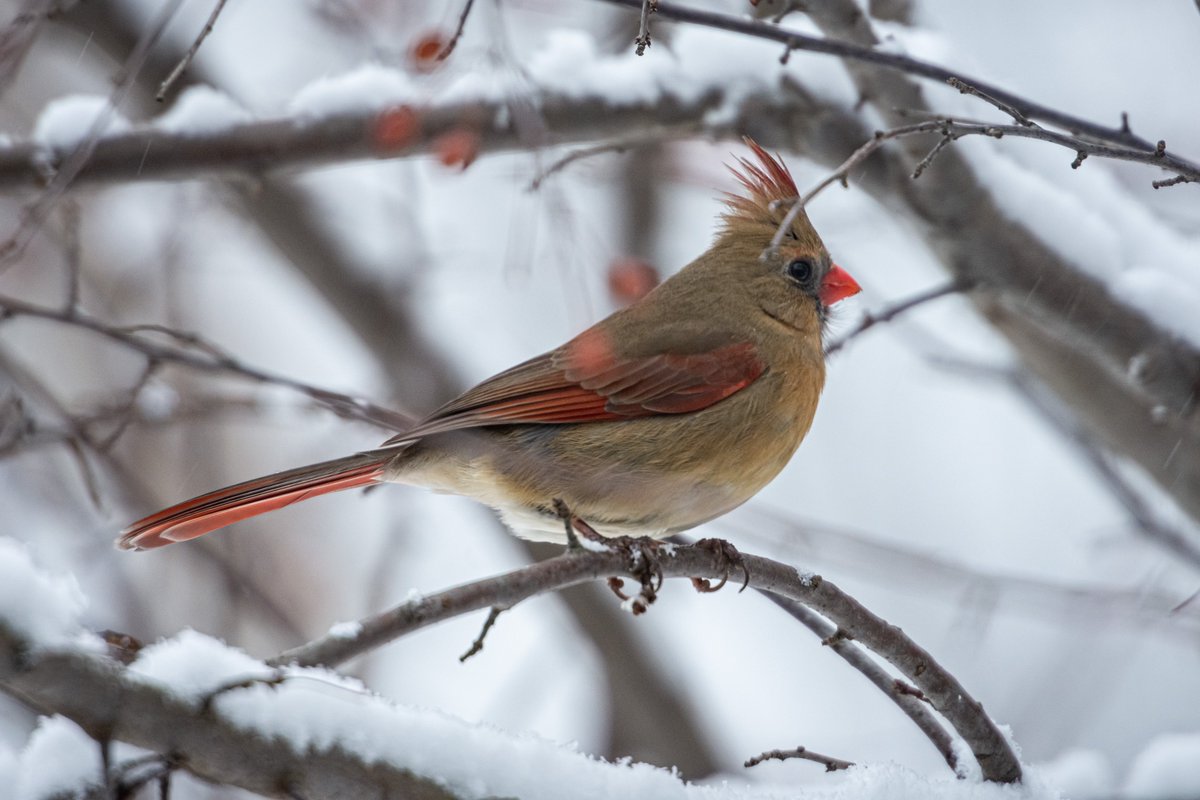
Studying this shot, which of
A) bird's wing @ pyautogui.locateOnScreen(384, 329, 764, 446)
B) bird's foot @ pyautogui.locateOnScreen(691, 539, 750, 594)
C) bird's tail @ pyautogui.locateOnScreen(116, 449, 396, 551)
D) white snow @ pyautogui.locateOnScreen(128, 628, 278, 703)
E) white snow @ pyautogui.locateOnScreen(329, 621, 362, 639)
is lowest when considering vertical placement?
white snow @ pyautogui.locateOnScreen(128, 628, 278, 703)

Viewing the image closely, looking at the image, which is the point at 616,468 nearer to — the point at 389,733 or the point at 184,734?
the point at 389,733

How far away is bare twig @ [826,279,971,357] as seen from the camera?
117 inches

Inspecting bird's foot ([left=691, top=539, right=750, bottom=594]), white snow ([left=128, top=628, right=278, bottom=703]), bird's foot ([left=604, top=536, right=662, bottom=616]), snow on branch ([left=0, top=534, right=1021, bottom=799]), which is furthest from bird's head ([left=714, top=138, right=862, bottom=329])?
white snow ([left=128, top=628, right=278, bottom=703])

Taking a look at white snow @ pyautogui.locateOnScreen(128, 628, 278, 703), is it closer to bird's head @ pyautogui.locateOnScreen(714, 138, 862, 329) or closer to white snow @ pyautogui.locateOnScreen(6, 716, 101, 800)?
white snow @ pyautogui.locateOnScreen(6, 716, 101, 800)

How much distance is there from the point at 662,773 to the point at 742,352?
153 centimetres

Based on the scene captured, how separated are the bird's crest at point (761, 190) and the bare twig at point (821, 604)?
125 cm

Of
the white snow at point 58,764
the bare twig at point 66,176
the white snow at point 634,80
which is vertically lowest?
the white snow at point 58,764

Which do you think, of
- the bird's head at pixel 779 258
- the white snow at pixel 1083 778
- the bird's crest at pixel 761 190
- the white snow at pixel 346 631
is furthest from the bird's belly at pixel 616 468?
the white snow at pixel 346 631

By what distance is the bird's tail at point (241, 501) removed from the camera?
8.29 ft

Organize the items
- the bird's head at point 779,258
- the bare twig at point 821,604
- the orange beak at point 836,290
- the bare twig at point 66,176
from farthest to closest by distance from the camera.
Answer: the orange beak at point 836,290 → the bird's head at point 779,258 → the bare twig at point 66,176 → the bare twig at point 821,604

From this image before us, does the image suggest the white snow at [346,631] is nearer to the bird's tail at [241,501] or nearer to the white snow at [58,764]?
the white snow at [58,764]

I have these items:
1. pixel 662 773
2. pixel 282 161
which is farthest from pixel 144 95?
pixel 662 773

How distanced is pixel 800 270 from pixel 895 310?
41 centimetres

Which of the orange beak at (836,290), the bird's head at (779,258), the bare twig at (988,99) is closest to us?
the bare twig at (988,99)
